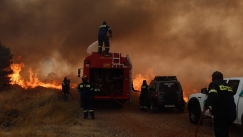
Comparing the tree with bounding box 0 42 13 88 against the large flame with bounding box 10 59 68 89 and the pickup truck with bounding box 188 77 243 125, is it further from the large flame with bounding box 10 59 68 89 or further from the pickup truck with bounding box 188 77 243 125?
the pickup truck with bounding box 188 77 243 125

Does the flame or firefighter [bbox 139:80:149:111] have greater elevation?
the flame

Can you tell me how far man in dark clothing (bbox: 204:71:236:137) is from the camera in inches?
190

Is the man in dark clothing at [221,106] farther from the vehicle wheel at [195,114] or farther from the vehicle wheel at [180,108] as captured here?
the vehicle wheel at [180,108]

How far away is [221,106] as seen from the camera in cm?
487

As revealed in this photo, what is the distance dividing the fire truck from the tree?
52.9 ft

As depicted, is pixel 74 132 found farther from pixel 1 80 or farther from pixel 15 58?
pixel 15 58

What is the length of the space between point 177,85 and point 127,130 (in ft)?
18.0

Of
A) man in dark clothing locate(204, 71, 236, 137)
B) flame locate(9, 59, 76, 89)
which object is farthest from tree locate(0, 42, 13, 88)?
man in dark clothing locate(204, 71, 236, 137)

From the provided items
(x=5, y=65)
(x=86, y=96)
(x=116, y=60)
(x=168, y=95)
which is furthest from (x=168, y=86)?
(x=5, y=65)

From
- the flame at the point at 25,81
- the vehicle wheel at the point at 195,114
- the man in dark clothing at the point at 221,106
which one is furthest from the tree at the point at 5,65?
the man in dark clothing at the point at 221,106

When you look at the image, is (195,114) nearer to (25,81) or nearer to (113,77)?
(113,77)

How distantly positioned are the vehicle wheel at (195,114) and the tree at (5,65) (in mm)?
21707

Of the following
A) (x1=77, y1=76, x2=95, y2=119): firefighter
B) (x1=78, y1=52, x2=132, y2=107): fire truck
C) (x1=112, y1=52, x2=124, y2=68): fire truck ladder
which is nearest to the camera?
(x1=77, y1=76, x2=95, y2=119): firefighter

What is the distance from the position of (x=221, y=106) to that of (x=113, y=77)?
9.17 meters
